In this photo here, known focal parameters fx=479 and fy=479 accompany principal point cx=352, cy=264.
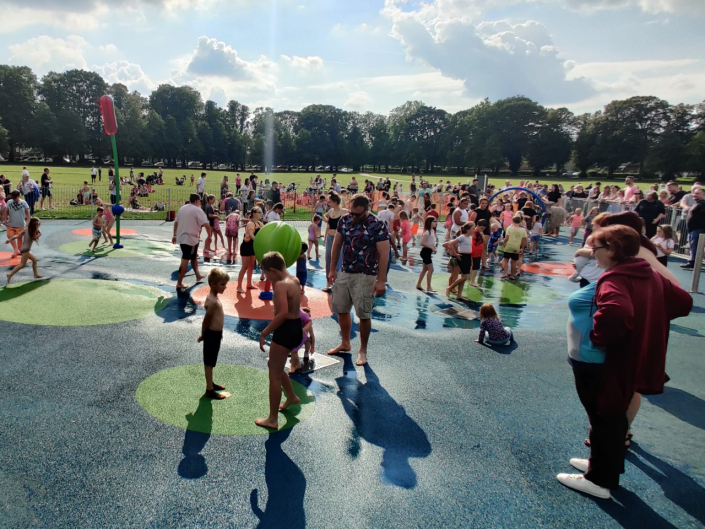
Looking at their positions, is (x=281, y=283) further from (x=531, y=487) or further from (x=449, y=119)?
(x=449, y=119)

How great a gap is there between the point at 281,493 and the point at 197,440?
47.4 inches

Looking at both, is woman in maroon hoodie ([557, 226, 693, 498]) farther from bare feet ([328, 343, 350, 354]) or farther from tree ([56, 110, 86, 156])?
tree ([56, 110, 86, 156])

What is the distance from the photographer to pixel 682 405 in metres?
5.94

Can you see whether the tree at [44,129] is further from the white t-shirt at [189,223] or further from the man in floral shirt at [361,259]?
the man in floral shirt at [361,259]

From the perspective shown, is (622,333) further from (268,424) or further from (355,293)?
(355,293)

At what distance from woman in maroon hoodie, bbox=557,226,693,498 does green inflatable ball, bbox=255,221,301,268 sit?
202 inches

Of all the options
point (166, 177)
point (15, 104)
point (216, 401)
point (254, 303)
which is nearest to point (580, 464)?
point (216, 401)

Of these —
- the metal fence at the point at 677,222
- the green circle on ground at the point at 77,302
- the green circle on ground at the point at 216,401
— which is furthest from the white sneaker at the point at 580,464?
the metal fence at the point at 677,222

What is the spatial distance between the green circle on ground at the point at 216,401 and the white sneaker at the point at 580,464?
270 centimetres

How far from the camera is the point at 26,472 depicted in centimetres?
411

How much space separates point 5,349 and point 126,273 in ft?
16.2

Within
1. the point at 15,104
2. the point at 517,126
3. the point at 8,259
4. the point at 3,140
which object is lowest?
the point at 8,259

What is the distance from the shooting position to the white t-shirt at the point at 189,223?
10.1 meters

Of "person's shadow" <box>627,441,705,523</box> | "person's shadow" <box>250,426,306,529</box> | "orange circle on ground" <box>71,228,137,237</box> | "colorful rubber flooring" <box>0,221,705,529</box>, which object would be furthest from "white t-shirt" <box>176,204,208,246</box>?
"person's shadow" <box>627,441,705,523</box>
